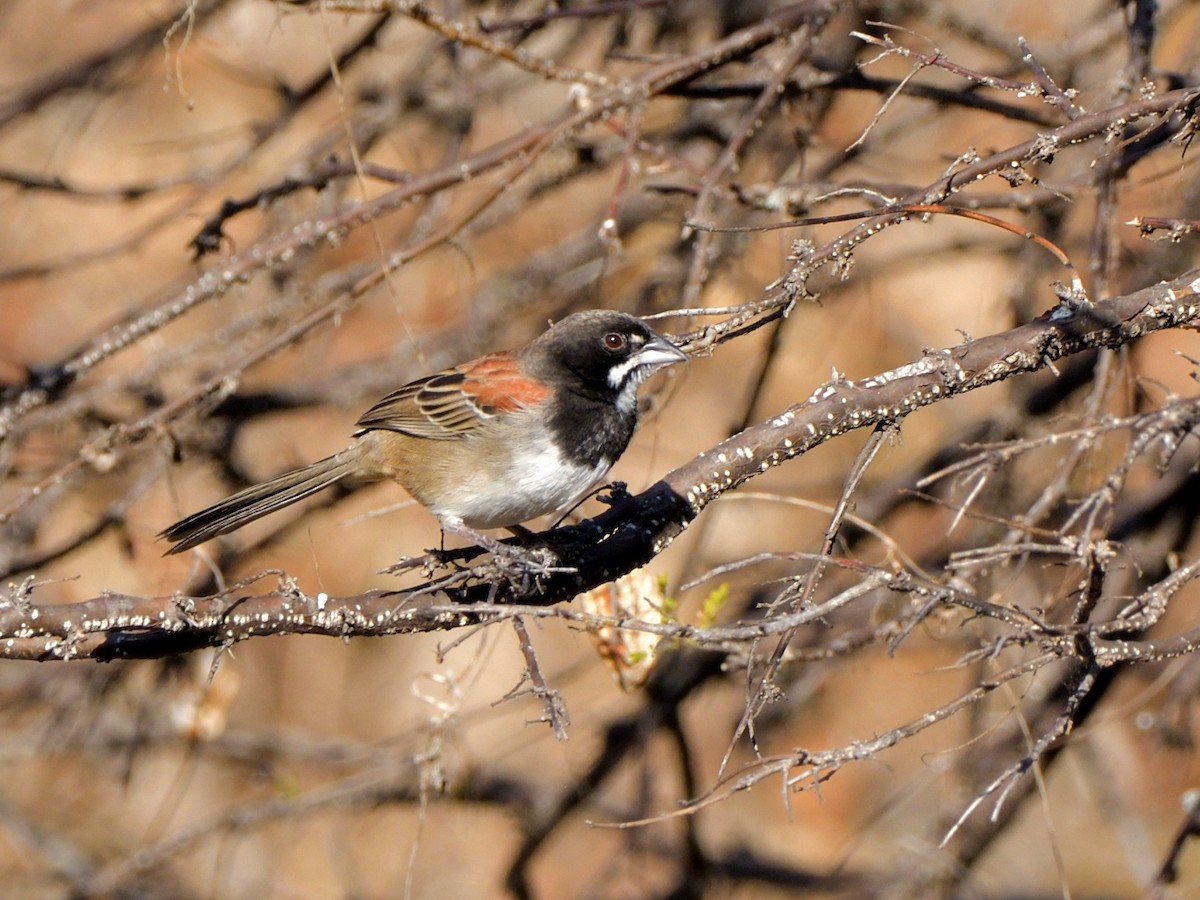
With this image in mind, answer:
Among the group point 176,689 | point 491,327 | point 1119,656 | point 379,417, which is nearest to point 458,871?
point 176,689

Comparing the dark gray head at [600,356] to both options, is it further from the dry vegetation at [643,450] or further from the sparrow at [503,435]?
the dry vegetation at [643,450]

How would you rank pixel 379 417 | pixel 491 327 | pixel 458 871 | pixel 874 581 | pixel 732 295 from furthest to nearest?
pixel 458 871, pixel 732 295, pixel 491 327, pixel 379 417, pixel 874 581

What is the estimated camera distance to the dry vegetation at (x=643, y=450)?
117 inches

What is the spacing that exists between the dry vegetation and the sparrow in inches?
9.4

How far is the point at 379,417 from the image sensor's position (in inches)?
191

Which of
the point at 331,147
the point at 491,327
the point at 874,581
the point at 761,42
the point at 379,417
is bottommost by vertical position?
the point at 874,581

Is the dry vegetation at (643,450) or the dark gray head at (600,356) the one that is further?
the dark gray head at (600,356)

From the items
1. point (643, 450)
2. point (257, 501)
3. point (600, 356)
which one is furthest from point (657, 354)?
point (643, 450)

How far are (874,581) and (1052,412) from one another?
10.6 ft

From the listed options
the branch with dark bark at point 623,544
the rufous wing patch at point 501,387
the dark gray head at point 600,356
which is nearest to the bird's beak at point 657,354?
the dark gray head at point 600,356

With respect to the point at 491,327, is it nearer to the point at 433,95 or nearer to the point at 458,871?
the point at 433,95

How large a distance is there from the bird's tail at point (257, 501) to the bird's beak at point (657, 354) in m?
1.20

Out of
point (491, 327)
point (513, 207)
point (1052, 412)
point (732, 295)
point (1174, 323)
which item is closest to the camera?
point (1174, 323)

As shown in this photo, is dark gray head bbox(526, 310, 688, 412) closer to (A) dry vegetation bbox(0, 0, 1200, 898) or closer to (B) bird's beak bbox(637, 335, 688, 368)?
(B) bird's beak bbox(637, 335, 688, 368)
